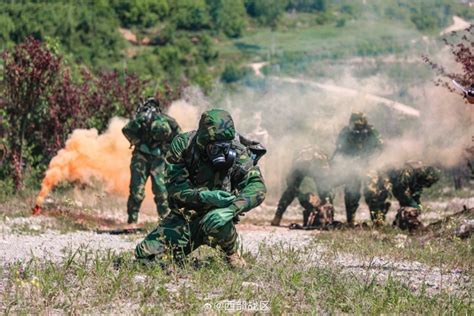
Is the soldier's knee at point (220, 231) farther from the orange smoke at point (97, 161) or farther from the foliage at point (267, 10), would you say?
the foliage at point (267, 10)

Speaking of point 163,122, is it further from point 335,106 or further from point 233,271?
point 335,106

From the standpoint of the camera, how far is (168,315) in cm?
692

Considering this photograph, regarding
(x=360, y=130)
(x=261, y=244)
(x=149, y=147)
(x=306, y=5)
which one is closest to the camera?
(x=261, y=244)

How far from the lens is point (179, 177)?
9.17m

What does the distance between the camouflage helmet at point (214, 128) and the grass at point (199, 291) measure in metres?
1.14

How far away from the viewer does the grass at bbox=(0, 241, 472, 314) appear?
718 centimetres

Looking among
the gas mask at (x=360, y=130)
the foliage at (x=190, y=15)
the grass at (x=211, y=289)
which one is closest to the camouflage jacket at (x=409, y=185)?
the gas mask at (x=360, y=130)

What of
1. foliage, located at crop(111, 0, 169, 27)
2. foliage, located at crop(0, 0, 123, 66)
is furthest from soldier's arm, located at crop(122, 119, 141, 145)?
foliage, located at crop(111, 0, 169, 27)

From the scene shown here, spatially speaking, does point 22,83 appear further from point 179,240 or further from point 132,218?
point 179,240

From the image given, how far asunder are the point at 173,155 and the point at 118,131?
554 inches

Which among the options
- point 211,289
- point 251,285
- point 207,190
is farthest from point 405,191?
point 211,289

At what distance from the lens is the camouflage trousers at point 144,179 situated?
52.4 ft

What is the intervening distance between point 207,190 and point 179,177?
0.97 feet

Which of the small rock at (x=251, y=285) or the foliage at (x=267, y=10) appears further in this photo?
the foliage at (x=267, y=10)
